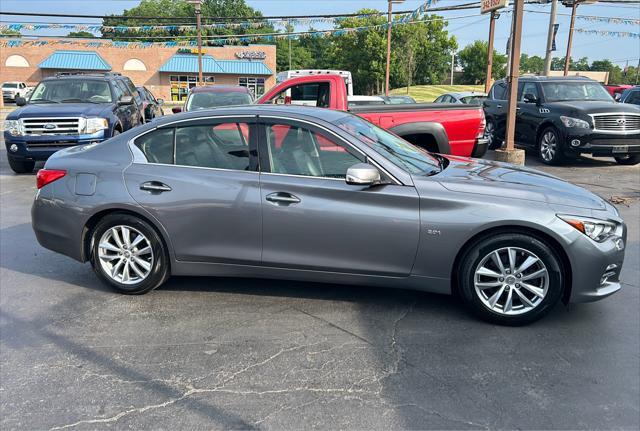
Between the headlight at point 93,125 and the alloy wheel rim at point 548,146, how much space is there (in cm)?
938

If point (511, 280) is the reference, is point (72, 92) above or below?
above

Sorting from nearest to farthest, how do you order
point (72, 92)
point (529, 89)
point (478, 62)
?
point (72, 92), point (529, 89), point (478, 62)

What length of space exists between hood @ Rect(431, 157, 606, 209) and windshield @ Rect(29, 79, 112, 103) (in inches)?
366

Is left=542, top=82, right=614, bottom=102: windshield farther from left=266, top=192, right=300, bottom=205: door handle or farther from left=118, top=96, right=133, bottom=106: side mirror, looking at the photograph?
left=266, top=192, right=300, bottom=205: door handle

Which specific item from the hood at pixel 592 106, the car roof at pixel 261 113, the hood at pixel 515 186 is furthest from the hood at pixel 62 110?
the hood at pixel 592 106

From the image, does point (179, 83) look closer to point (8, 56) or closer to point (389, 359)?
point (8, 56)

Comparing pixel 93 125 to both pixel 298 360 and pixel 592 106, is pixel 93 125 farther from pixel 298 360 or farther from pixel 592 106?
pixel 592 106

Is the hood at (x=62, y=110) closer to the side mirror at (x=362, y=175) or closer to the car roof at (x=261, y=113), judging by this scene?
the car roof at (x=261, y=113)

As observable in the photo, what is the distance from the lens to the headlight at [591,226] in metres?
3.95

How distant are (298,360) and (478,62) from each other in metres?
90.7

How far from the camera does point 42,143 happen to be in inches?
419

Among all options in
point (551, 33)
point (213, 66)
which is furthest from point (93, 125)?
point (213, 66)

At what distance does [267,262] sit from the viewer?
4.44 meters

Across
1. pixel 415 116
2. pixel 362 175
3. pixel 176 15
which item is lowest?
pixel 362 175
